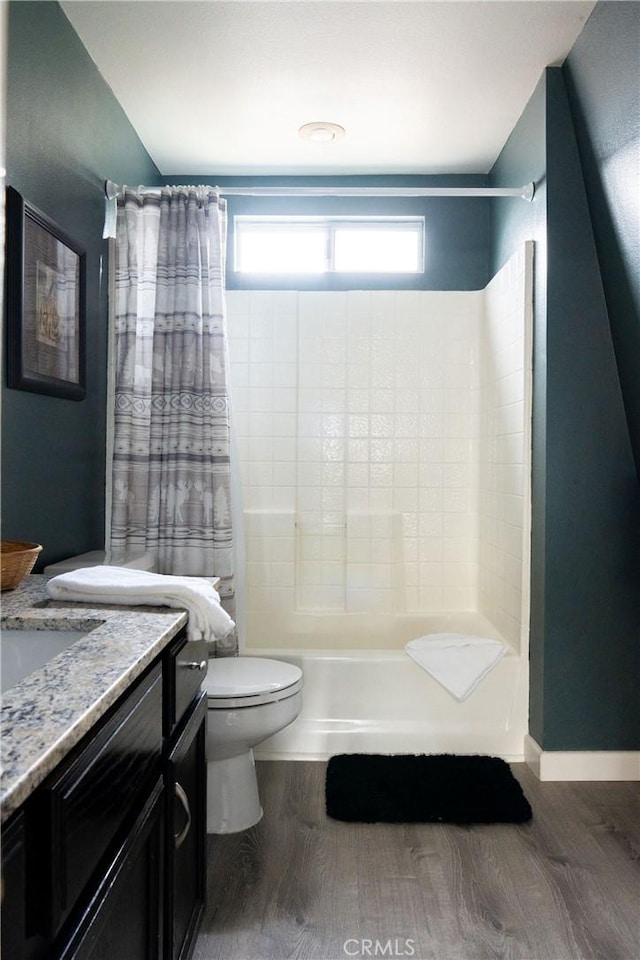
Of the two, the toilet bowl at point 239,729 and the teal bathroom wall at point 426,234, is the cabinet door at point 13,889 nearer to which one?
the toilet bowl at point 239,729

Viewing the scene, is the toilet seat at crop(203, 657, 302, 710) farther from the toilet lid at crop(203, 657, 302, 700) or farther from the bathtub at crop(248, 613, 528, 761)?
the bathtub at crop(248, 613, 528, 761)

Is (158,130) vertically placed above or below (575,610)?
above

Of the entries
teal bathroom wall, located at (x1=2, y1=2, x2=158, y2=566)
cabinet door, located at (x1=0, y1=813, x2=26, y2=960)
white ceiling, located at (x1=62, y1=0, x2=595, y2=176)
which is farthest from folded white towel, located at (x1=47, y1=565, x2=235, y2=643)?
white ceiling, located at (x1=62, y1=0, x2=595, y2=176)

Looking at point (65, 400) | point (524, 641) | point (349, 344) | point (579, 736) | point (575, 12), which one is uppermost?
point (575, 12)

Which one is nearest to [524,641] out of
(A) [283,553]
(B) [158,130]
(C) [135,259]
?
(A) [283,553]

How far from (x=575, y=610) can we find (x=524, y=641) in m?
0.28

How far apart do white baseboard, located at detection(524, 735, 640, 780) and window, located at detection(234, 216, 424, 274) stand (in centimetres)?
241

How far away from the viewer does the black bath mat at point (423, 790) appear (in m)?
2.29

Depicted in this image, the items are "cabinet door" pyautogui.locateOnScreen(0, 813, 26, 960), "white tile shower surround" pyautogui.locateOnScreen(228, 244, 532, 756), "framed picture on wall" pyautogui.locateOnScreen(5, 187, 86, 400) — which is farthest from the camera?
"white tile shower surround" pyautogui.locateOnScreen(228, 244, 532, 756)

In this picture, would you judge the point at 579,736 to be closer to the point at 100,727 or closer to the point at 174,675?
the point at 174,675

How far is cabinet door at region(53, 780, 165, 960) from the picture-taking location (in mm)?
885

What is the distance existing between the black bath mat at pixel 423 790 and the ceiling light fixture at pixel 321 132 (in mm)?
2557

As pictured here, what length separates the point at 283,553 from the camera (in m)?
3.53

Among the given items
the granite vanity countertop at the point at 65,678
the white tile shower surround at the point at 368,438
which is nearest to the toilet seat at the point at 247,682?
the granite vanity countertop at the point at 65,678
